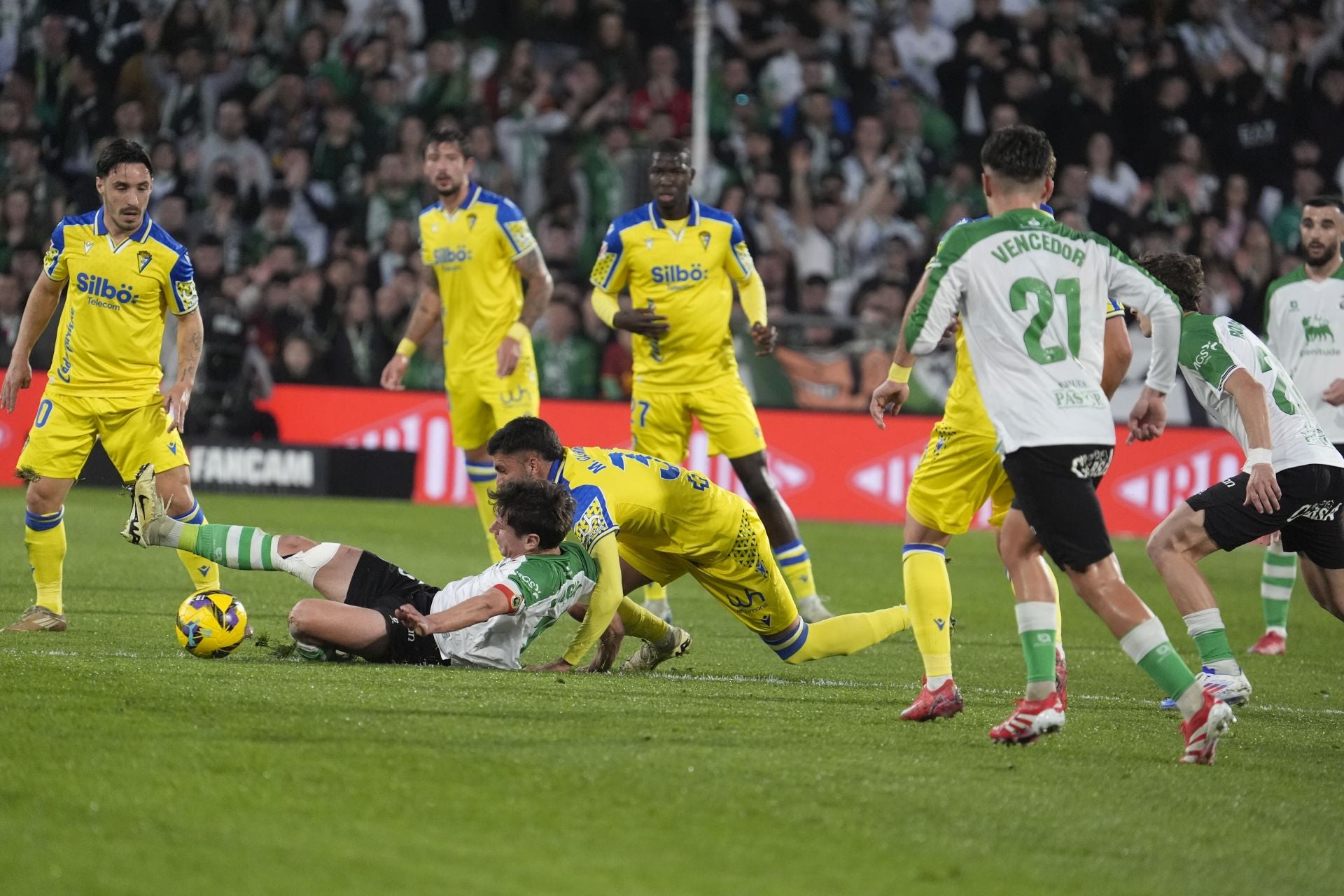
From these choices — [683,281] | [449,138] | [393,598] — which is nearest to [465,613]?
[393,598]

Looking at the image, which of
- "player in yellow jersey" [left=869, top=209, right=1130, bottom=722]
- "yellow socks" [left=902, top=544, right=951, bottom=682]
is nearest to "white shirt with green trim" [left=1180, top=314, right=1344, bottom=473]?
"player in yellow jersey" [left=869, top=209, right=1130, bottom=722]

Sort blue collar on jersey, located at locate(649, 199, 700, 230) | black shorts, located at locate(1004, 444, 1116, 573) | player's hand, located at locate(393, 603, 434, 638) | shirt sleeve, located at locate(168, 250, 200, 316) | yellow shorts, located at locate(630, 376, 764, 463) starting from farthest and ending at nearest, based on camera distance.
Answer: blue collar on jersey, located at locate(649, 199, 700, 230), yellow shorts, located at locate(630, 376, 764, 463), shirt sleeve, located at locate(168, 250, 200, 316), player's hand, located at locate(393, 603, 434, 638), black shorts, located at locate(1004, 444, 1116, 573)

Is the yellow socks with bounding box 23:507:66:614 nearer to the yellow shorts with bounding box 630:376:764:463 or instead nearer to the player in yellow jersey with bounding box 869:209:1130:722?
the yellow shorts with bounding box 630:376:764:463

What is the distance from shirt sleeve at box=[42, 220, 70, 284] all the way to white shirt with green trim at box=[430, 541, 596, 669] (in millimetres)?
2751

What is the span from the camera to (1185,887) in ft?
13.2

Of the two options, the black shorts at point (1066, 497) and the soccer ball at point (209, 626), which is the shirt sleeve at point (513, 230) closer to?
the soccer ball at point (209, 626)

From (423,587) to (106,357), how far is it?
90.4 inches

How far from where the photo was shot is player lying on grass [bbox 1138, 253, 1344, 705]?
6918mm

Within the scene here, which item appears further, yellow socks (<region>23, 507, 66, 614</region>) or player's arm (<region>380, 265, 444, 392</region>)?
player's arm (<region>380, 265, 444, 392</region>)

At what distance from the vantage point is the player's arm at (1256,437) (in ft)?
20.5

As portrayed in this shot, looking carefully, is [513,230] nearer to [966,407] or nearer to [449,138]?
[449,138]

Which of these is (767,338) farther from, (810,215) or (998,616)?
(810,215)

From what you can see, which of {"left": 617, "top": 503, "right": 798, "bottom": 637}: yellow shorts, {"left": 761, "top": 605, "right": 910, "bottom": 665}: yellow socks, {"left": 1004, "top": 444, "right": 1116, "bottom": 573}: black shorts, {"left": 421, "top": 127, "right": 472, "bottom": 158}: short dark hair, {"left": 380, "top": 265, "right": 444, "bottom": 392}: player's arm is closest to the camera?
{"left": 1004, "top": 444, "right": 1116, "bottom": 573}: black shorts

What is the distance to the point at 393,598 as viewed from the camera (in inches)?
267
